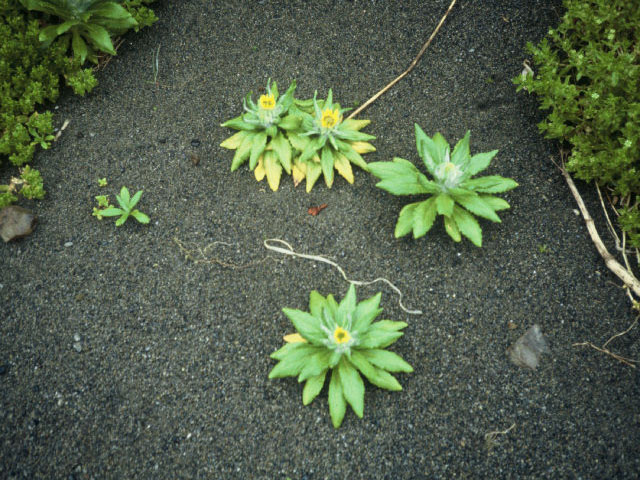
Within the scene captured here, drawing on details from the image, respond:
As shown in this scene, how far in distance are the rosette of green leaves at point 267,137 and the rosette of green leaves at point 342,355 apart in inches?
41.4

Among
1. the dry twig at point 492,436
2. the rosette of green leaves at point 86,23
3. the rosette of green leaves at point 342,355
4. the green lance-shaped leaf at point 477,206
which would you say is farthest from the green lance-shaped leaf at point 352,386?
the rosette of green leaves at point 86,23

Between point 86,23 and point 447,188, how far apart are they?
284 centimetres

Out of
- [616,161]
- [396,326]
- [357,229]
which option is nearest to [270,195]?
[357,229]

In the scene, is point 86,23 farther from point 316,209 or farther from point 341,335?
point 341,335

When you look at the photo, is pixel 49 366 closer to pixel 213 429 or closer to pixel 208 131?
pixel 213 429

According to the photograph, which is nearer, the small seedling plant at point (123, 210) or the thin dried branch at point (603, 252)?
the thin dried branch at point (603, 252)

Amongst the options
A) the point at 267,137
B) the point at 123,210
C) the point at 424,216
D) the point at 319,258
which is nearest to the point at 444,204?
the point at 424,216

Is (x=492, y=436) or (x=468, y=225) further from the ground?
(x=468, y=225)

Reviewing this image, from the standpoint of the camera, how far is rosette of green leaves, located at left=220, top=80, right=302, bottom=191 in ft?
9.70

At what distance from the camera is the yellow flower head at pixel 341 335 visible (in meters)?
2.28

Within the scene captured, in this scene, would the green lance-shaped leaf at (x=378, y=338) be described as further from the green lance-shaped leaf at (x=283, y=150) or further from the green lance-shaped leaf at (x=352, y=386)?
the green lance-shaped leaf at (x=283, y=150)

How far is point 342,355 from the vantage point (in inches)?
96.1

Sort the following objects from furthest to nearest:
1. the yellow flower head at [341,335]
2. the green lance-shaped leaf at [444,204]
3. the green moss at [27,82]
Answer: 1. the green moss at [27,82]
2. the green lance-shaped leaf at [444,204]
3. the yellow flower head at [341,335]

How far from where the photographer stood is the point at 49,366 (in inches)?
102
